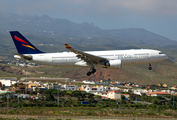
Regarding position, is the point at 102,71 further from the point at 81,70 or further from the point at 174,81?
the point at 174,81

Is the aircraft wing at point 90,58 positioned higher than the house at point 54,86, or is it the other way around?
the aircraft wing at point 90,58

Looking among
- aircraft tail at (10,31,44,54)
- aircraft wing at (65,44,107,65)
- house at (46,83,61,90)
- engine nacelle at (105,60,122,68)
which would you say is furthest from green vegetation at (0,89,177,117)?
engine nacelle at (105,60,122,68)

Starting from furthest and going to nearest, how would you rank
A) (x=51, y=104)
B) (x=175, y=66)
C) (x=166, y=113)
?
(x=175, y=66), (x=51, y=104), (x=166, y=113)

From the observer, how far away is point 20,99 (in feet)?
304

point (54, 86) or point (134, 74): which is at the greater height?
point (134, 74)

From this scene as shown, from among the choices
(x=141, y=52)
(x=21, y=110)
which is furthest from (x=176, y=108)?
(x=21, y=110)

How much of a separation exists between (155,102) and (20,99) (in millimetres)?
44024

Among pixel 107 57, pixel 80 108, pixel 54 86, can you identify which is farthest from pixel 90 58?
pixel 54 86

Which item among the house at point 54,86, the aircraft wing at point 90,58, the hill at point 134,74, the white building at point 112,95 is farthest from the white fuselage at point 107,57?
the hill at point 134,74

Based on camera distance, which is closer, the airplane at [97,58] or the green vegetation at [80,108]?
the airplane at [97,58]

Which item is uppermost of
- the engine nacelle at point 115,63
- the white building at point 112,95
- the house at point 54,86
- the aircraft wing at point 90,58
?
the aircraft wing at point 90,58

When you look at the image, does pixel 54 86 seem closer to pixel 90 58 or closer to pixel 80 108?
pixel 80 108

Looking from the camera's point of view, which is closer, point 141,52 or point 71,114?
point 141,52

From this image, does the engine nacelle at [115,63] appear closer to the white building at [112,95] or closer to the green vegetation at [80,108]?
the green vegetation at [80,108]
